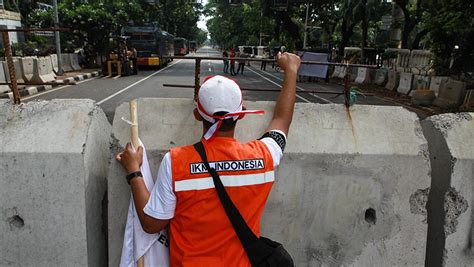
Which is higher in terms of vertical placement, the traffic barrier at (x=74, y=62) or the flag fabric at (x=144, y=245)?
the flag fabric at (x=144, y=245)

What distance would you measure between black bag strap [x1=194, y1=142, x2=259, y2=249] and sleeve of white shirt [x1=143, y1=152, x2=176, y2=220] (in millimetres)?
147

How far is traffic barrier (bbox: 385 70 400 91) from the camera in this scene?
17672mm

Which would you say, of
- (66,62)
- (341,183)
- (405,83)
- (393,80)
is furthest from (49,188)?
(66,62)

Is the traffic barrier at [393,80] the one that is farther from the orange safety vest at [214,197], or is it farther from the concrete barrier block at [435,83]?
the orange safety vest at [214,197]

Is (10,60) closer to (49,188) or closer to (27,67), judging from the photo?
(49,188)

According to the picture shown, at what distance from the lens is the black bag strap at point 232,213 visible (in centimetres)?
155

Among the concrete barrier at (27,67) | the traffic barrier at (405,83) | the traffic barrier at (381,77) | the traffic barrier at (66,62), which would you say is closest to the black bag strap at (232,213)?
the concrete barrier at (27,67)

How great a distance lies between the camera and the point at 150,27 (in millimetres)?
27672

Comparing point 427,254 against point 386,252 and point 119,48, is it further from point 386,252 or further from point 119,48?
point 119,48

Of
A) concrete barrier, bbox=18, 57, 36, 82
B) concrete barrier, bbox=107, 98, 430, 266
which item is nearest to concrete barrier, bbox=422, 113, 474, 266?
concrete barrier, bbox=107, 98, 430, 266

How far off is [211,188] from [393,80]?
59.1 ft

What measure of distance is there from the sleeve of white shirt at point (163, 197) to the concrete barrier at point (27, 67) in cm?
1481

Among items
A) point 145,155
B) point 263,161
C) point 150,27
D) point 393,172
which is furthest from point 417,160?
point 150,27

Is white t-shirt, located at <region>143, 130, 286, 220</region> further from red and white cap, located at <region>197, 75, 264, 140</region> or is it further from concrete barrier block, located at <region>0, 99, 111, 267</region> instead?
concrete barrier block, located at <region>0, 99, 111, 267</region>
